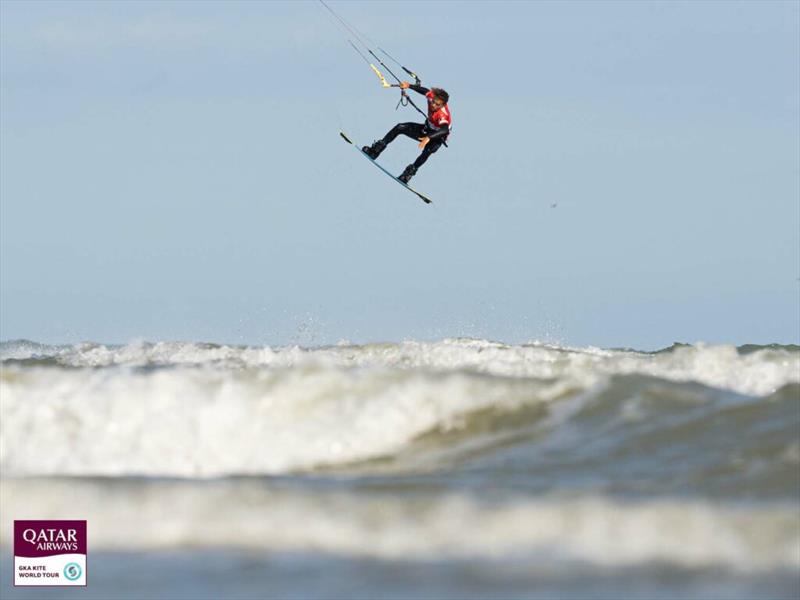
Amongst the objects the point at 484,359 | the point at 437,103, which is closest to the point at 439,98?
the point at 437,103

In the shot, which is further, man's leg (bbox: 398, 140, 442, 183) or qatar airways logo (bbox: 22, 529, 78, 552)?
man's leg (bbox: 398, 140, 442, 183)

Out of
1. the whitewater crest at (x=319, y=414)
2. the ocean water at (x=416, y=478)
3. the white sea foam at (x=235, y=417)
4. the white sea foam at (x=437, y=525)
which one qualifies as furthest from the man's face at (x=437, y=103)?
the white sea foam at (x=437, y=525)

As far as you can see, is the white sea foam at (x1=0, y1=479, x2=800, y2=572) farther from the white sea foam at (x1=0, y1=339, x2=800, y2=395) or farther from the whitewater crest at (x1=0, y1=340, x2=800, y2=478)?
the white sea foam at (x1=0, y1=339, x2=800, y2=395)

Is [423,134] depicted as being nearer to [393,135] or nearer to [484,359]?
[393,135]

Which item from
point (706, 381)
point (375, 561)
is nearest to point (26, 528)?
point (375, 561)

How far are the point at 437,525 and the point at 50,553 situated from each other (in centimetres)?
226

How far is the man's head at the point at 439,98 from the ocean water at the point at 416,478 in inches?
272

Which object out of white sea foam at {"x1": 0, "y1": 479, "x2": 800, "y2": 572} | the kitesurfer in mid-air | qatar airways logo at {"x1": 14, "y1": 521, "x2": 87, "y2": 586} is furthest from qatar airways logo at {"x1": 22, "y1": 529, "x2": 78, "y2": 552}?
the kitesurfer in mid-air

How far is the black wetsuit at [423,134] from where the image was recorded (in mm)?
20812

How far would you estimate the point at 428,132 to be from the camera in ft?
68.4

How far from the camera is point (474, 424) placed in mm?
11422

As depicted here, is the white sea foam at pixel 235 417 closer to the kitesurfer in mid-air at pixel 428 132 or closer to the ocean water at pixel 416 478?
the ocean water at pixel 416 478

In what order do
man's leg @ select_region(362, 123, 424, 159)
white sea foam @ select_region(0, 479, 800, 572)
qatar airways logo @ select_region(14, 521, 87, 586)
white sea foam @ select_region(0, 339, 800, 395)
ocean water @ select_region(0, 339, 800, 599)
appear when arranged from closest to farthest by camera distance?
ocean water @ select_region(0, 339, 800, 599), white sea foam @ select_region(0, 479, 800, 572), qatar airways logo @ select_region(14, 521, 87, 586), white sea foam @ select_region(0, 339, 800, 395), man's leg @ select_region(362, 123, 424, 159)

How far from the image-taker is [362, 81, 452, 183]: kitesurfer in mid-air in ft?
67.8
